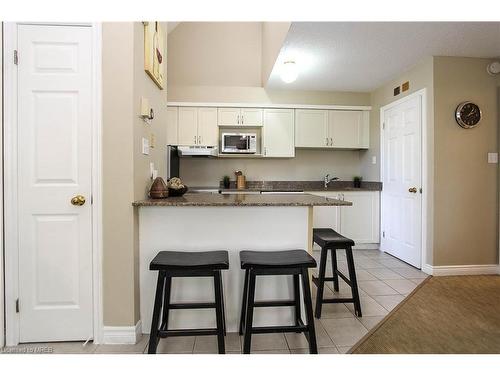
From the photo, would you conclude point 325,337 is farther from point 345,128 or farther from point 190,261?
point 345,128

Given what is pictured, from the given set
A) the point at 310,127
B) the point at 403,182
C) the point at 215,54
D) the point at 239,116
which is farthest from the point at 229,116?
the point at 403,182

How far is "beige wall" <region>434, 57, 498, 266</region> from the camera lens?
309cm

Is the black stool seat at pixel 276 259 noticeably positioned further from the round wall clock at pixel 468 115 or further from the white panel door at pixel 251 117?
the white panel door at pixel 251 117

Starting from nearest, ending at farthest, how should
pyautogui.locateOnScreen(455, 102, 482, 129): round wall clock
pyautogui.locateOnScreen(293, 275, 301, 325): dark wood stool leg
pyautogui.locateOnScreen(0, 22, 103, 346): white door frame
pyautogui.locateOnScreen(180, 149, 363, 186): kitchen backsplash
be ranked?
pyautogui.locateOnScreen(0, 22, 103, 346): white door frame, pyautogui.locateOnScreen(293, 275, 301, 325): dark wood stool leg, pyautogui.locateOnScreen(455, 102, 482, 129): round wall clock, pyautogui.locateOnScreen(180, 149, 363, 186): kitchen backsplash

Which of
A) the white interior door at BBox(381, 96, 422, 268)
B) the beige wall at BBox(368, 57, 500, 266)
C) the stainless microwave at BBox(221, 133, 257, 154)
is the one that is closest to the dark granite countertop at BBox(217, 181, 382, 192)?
the stainless microwave at BBox(221, 133, 257, 154)

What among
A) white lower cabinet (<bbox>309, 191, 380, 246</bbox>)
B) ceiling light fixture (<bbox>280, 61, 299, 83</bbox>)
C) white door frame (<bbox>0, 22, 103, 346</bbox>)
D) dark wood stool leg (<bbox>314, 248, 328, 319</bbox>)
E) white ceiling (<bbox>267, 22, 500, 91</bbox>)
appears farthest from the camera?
white lower cabinet (<bbox>309, 191, 380, 246</bbox>)

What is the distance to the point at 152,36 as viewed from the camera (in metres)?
2.11

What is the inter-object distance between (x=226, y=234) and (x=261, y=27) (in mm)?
4013

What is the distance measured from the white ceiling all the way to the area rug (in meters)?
2.39

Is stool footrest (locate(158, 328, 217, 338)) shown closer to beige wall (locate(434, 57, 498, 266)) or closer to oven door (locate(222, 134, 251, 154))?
beige wall (locate(434, 57, 498, 266))
